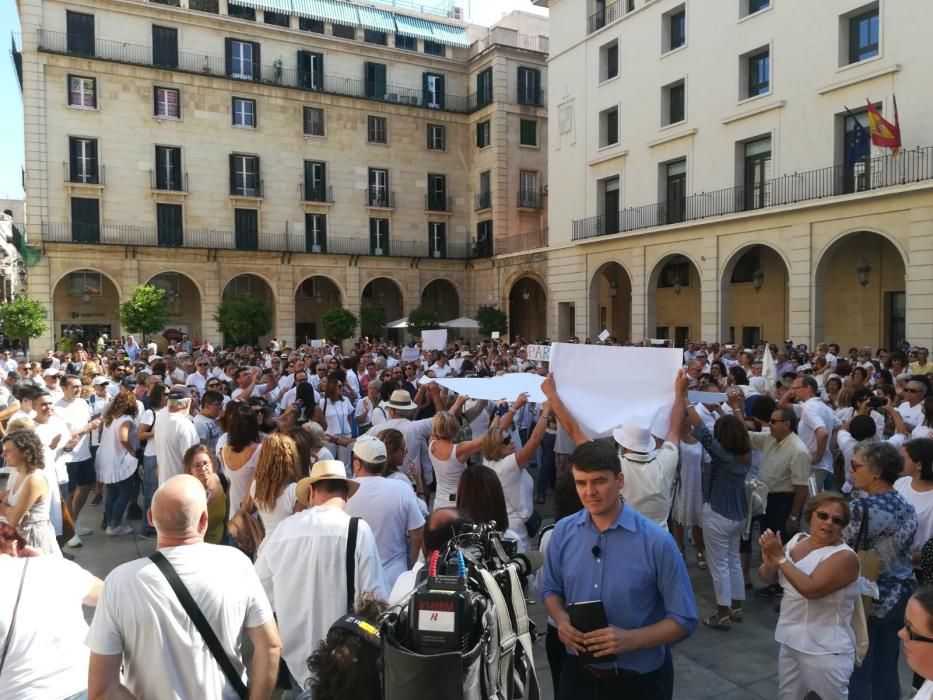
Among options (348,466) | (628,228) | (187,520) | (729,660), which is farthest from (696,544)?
(628,228)

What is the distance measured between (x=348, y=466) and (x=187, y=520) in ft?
18.9

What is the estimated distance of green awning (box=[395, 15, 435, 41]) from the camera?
36.4 metres

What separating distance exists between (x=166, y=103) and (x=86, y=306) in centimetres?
980

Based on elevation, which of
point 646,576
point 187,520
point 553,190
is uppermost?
point 553,190

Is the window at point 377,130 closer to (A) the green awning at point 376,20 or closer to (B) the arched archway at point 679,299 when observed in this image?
(A) the green awning at point 376,20

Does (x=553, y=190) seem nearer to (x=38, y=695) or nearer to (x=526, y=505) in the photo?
(x=526, y=505)

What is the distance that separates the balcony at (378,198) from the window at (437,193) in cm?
203

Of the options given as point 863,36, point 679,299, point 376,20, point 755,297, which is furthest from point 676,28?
point 376,20

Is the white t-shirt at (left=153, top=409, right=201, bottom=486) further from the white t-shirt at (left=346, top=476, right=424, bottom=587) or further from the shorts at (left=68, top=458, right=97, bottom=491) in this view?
the white t-shirt at (left=346, top=476, right=424, bottom=587)

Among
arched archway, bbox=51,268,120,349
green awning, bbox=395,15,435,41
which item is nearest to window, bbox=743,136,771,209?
green awning, bbox=395,15,435,41

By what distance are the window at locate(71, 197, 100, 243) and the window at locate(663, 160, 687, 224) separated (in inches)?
898

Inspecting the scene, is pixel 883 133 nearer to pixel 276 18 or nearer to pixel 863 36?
pixel 863 36

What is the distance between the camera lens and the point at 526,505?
5160 millimetres

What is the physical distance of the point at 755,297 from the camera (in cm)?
2389
